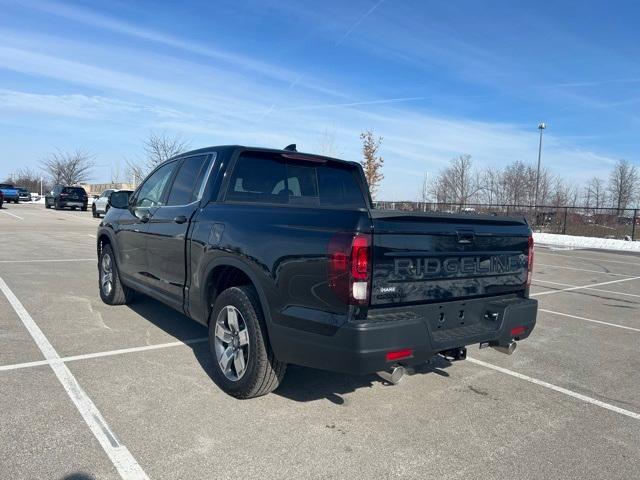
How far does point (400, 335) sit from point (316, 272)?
2.06 feet

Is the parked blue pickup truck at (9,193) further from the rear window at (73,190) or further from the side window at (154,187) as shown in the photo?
the side window at (154,187)

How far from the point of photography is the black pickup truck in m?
3.06

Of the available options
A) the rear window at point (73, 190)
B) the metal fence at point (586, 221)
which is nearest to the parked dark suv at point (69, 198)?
the rear window at point (73, 190)

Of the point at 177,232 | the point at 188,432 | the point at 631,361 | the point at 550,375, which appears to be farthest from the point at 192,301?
the point at 631,361

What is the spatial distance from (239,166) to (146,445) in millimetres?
2361

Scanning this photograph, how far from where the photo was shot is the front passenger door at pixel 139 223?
5.39 m

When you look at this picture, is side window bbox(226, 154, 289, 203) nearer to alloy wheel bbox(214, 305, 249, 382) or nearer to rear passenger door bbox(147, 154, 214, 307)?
rear passenger door bbox(147, 154, 214, 307)

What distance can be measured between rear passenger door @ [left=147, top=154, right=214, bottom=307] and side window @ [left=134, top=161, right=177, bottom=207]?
0.78ft

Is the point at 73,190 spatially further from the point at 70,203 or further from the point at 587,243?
the point at 587,243

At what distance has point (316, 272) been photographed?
3148 mm

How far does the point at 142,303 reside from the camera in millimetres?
6840

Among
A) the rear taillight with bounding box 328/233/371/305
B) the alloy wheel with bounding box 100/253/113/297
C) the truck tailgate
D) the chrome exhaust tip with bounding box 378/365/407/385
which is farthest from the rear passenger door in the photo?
the chrome exhaust tip with bounding box 378/365/407/385

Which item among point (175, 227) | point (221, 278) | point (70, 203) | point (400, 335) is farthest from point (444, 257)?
point (70, 203)

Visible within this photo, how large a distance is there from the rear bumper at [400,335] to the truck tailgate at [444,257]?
3.9 inches
